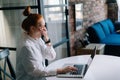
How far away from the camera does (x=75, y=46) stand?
171 inches

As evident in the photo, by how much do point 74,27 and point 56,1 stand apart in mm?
939

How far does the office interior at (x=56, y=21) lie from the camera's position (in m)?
3.04

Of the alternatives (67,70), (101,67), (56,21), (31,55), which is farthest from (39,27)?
(56,21)

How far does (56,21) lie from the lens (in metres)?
3.55

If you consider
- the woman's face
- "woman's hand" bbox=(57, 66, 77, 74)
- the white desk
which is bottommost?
the white desk

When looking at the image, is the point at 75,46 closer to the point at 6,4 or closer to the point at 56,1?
the point at 56,1

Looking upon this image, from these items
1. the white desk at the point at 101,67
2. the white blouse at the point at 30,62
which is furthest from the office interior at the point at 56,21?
the white blouse at the point at 30,62

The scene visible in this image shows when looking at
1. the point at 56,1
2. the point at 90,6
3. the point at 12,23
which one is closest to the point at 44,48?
the point at 12,23

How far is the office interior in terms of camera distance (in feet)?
9.96

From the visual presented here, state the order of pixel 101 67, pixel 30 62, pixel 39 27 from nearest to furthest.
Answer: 1. pixel 30 62
2. pixel 39 27
3. pixel 101 67

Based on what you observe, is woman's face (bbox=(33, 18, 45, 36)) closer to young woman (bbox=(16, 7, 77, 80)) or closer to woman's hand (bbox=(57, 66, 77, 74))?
young woman (bbox=(16, 7, 77, 80))

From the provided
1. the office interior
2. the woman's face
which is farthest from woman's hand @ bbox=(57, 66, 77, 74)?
the office interior

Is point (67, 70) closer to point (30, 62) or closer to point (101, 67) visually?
point (30, 62)

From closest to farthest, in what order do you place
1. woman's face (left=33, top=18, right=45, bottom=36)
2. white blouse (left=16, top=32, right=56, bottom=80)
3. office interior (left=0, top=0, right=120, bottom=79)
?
white blouse (left=16, top=32, right=56, bottom=80), woman's face (left=33, top=18, right=45, bottom=36), office interior (left=0, top=0, right=120, bottom=79)
